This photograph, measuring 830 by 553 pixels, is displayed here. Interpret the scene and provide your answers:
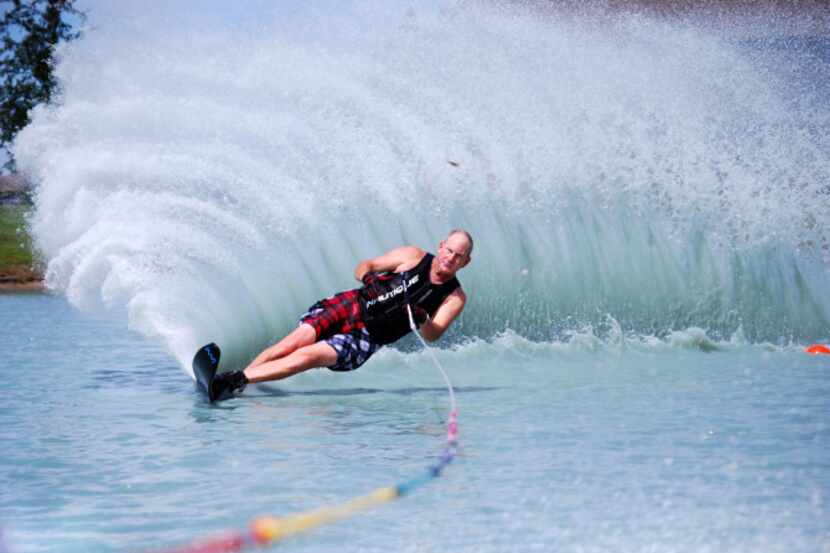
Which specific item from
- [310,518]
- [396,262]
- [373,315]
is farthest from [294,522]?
[396,262]

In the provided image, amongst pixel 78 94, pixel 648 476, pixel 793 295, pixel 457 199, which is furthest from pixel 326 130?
pixel 648 476

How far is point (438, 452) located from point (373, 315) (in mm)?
1893

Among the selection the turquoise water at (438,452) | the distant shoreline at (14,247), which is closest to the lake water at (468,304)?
the turquoise water at (438,452)

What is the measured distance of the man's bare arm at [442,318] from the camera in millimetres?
7066

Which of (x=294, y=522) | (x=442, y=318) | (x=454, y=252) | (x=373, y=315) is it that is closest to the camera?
(x=294, y=522)

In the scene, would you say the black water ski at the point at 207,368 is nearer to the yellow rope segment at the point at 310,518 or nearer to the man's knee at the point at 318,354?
the man's knee at the point at 318,354

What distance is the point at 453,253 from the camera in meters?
6.95

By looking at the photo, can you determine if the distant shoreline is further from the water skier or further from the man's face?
the man's face

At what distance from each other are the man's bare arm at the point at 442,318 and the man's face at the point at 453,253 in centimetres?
18

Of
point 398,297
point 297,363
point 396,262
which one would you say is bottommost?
point 297,363

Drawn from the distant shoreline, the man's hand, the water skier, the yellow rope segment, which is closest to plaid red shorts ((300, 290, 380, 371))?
the water skier

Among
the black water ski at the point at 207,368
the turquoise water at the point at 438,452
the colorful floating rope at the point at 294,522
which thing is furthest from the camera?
the black water ski at the point at 207,368

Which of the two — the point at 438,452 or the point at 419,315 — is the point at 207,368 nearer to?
the point at 419,315

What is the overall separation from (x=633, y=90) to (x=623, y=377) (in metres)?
4.54
